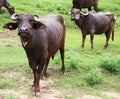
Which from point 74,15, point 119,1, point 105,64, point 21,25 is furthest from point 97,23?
point 119,1

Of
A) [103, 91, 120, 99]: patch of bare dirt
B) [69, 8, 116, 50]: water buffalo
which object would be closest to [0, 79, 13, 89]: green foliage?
[103, 91, 120, 99]: patch of bare dirt

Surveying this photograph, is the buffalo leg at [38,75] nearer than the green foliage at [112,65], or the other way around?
the buffalo leg at [38,75]

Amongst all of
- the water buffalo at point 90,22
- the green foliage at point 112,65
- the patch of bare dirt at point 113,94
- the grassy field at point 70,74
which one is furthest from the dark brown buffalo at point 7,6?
the patch of bare dirt at point 113,94

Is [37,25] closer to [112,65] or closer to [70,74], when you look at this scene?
[70,74]

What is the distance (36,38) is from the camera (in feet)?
24.8

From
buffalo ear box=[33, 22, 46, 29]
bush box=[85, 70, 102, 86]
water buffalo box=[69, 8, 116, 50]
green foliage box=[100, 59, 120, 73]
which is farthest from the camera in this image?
water buffalo box=[69, 8, 116, 50]

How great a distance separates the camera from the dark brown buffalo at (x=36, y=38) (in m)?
7.11

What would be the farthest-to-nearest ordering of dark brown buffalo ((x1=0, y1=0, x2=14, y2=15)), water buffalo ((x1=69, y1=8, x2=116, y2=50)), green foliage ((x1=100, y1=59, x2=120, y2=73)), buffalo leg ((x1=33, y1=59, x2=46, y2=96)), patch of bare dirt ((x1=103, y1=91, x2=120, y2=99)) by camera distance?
dark brown buffalo ((x1=0, y1=0, x2=14, y2=15))
water buffalo ((x1=69, y1=8, x2=116, y2=50))
green foliage ((x1=100, y1=59, x2=120, y2=73))
patch of bare dirt ((x1=103, y1=91, x2=120, y2=99))
buffalo leg ((x1=33, y1=59, x2=46, y2=96))

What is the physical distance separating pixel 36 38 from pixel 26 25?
0.61 metres

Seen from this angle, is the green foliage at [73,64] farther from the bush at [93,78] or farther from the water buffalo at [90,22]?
the water buffalo at [90,22]

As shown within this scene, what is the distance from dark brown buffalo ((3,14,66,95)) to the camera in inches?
280

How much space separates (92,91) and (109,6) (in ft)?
47.3

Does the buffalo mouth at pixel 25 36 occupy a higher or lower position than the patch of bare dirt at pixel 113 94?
higher

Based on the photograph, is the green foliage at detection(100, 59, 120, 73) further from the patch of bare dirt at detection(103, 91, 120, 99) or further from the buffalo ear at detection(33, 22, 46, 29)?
the buffalo ear at detection(33, 22, 46, 29)
